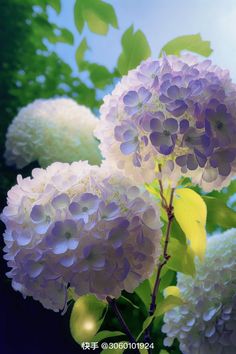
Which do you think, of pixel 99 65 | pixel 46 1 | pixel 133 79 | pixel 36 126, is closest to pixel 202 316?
pixel 133 79

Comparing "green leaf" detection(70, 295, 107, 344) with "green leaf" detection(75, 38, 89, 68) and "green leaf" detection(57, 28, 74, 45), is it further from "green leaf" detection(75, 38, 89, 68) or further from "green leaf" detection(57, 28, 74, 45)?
"green leaf" detection(57, 28, 74, 45)

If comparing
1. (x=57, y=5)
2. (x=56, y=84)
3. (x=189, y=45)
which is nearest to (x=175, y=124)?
(x=189, y=45)

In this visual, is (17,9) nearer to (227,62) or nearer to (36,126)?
(36,126)

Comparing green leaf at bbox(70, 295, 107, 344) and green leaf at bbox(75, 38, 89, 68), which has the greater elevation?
green leaf at bbox(75, 38, 89, 68)

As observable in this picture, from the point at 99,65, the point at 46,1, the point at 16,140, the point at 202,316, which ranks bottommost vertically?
the point at 202,316

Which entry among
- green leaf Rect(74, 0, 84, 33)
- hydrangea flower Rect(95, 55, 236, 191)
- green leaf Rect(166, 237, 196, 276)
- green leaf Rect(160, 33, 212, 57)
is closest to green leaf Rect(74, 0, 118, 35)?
green leaf Rect(74, 0, 84, 33)

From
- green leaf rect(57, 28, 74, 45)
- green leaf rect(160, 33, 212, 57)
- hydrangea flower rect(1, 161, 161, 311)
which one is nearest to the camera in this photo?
hydrangea flower rect(1, 161, 161, 311)
